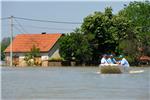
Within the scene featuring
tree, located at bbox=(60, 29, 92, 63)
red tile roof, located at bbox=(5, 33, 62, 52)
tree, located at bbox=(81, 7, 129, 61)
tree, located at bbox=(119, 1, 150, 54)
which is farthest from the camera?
tree, located at bbox=(119, 1, 150, 54)

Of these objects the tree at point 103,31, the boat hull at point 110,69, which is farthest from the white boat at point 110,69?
the tree at point 103,31

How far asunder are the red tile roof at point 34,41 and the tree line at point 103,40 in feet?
39.7

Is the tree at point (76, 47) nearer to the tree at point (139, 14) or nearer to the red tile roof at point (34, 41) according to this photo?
the red tile roof at point (34, 41)

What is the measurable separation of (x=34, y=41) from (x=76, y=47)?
69.2 feet

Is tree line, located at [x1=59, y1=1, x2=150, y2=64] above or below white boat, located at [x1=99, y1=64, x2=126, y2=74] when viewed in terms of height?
above

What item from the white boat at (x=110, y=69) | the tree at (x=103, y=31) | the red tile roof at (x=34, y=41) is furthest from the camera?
the red tile roof at (x=34, y=41)

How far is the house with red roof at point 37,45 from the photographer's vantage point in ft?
275

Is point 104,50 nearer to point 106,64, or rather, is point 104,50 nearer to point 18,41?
point 18,41

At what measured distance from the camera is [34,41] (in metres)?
89.5

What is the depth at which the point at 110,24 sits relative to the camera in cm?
7350

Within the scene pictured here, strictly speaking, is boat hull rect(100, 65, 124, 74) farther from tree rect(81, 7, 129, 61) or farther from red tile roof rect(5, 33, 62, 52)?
red tile roof rect(5, 33, 62, 52)

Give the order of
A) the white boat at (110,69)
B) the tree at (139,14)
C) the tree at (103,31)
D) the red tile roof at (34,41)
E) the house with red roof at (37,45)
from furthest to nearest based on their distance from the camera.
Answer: the tree at (139,14) < the red tile roof at (34,41) < the house with red roof at (37,45) < the tree at (103,31) < the white boat at (110,69)

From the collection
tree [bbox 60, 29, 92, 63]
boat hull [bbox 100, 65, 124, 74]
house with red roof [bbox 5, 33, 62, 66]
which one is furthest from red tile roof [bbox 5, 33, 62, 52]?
boat hull [bbox 100, 65, 124, 74]

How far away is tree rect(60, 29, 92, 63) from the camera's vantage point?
2734 inches
